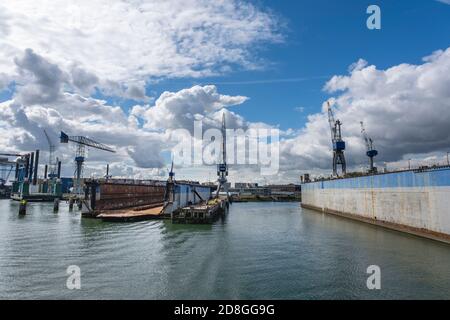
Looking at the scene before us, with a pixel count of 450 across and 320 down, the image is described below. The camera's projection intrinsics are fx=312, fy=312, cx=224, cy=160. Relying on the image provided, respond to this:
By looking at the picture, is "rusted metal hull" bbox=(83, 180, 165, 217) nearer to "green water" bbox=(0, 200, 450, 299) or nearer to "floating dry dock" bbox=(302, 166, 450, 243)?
"green water" bbox=(0, 200, 450, 299)

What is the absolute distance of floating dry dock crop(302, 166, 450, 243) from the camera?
33.8 meters

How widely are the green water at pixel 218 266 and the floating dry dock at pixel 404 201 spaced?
2.52 m

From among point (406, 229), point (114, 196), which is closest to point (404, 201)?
point (406, 229)

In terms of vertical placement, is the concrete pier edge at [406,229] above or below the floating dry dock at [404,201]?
below

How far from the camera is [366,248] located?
31.5 meters

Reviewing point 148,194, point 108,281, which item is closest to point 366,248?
point 108,281

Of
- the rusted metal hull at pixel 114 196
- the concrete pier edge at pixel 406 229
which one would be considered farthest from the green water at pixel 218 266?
the rusted metal hull at pixel 114 196

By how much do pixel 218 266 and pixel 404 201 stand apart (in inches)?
1210

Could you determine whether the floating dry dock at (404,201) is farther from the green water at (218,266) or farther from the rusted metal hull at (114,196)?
the rusted metal hull at (114,196)

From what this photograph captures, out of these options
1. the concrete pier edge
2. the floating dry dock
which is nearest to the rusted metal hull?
the concrete pier edge

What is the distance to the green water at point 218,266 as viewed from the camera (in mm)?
18172

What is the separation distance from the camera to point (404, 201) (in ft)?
137
